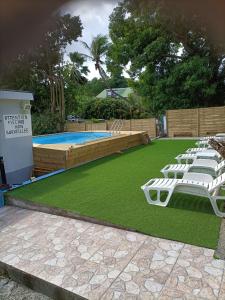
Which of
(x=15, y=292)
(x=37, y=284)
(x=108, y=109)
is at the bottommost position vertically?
(x=15, y=292)

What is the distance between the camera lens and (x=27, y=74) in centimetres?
106

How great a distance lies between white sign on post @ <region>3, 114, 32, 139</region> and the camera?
7.21 m

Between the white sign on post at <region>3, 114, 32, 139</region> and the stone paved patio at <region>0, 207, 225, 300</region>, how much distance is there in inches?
139

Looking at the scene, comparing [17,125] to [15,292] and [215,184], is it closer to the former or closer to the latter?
[15,292]

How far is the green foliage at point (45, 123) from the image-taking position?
1914cm

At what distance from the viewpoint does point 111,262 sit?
332cm

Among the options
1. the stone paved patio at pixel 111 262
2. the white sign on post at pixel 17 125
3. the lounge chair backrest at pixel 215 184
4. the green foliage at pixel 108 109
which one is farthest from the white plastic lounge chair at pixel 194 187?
the green foliage at pixel 108 109

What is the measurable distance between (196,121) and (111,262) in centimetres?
1421

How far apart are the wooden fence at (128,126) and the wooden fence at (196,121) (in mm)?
1157

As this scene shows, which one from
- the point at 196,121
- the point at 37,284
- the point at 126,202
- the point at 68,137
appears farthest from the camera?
the point at 68,137

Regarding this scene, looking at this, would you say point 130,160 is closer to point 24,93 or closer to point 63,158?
point 63,158

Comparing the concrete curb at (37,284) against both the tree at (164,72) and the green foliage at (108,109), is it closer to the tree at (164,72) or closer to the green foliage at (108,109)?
the tree at (164,72)

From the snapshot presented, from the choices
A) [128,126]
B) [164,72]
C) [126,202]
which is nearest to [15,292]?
[126,202]

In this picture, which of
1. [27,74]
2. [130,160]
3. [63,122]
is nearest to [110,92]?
[63,122]
